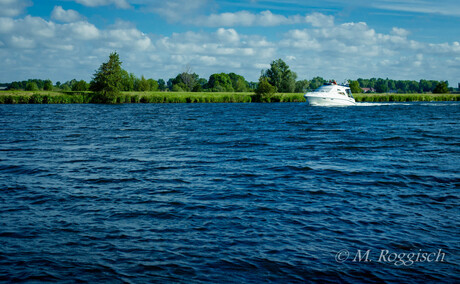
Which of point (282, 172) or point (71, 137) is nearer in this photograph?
point (282, 172)

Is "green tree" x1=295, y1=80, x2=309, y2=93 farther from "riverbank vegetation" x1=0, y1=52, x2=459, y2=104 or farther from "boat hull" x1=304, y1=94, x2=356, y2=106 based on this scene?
"boat hull" x1=304, y1=94, x2=356, y2=106

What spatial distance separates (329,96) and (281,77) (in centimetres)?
8088

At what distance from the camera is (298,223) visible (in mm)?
9930

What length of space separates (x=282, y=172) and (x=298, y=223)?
21.1 feet

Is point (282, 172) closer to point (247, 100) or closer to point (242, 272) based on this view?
point (242, 272)

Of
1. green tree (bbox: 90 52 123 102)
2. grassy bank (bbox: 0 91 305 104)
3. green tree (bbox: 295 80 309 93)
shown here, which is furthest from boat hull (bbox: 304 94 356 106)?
green tree (bbox: 295 80 309 93)

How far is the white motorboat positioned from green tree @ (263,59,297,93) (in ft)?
244

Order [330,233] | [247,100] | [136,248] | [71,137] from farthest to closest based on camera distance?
[247,100], [71,137], [330,233], [136,248]

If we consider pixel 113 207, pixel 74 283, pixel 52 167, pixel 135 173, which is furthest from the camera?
pixel 52 167

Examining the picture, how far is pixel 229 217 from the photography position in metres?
10.4

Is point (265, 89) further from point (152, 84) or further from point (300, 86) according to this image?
point (152, 84)

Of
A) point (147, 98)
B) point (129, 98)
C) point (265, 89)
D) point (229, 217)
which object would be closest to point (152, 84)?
point (129, 98)

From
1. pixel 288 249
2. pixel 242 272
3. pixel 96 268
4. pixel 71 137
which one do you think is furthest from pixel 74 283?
pixel 71 137

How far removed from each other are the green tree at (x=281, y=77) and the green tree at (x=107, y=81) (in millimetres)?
68532
